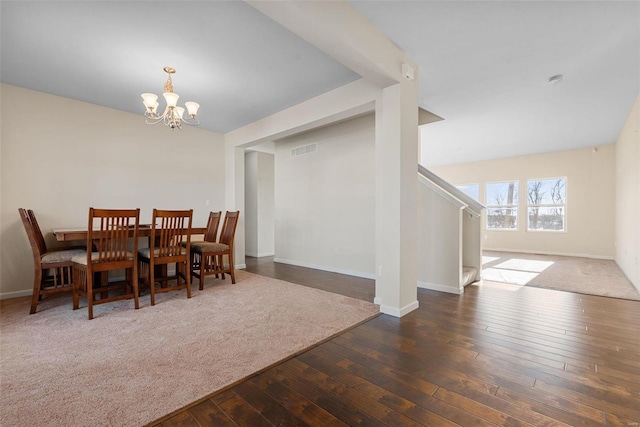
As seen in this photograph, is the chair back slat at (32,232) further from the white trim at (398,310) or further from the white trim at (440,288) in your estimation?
the white trim at (440,288)

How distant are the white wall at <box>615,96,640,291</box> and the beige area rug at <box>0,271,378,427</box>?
4.03 metres

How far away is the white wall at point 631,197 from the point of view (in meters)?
3.76

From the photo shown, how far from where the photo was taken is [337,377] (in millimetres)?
1708

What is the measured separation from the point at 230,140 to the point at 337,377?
4804mm

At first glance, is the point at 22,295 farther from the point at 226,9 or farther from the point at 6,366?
the point at 226,9

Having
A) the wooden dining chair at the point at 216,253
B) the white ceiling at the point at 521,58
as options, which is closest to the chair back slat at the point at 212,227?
the wooden dining chair at the point at 216,253

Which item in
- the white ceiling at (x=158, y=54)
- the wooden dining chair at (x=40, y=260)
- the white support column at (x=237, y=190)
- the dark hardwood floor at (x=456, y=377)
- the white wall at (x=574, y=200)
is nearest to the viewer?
the dark hardwood floor at (x=456, y=377)

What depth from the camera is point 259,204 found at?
6645mm

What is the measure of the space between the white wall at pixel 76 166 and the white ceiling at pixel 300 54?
→ 22 centimetres

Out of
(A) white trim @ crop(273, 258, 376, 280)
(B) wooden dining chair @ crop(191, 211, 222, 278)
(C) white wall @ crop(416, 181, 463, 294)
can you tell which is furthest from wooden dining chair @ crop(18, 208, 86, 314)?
(C) white wall @ crop(416, 181, 463, 294)

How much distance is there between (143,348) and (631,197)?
658 centimetres

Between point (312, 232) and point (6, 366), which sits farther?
point (312, 232)

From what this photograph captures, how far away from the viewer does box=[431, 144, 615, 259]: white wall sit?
6.33 metres

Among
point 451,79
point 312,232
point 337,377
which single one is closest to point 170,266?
point 312,232
